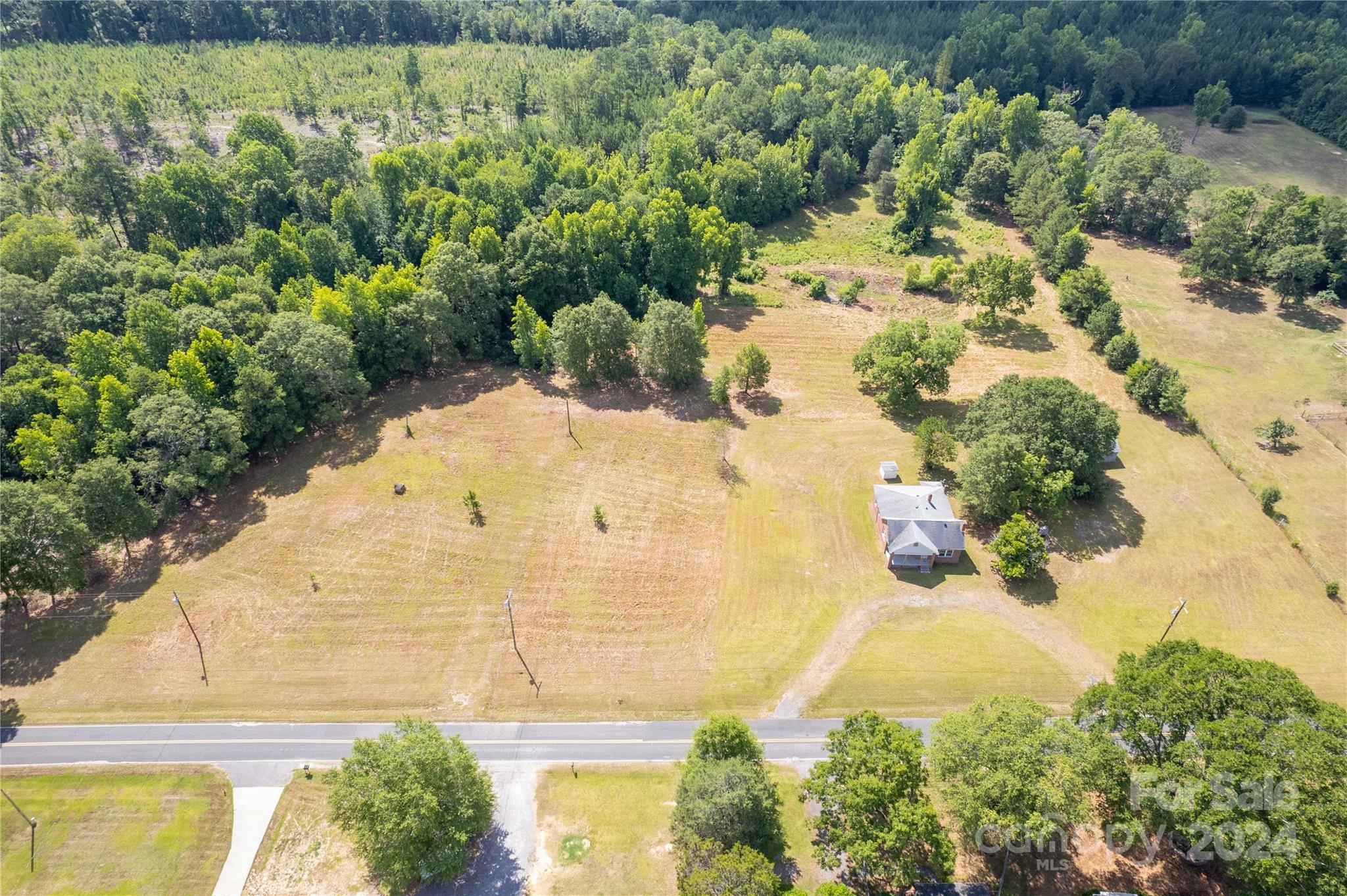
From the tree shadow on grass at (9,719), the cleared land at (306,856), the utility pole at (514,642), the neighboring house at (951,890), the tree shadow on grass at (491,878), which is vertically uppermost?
the utility pole at (514,642)

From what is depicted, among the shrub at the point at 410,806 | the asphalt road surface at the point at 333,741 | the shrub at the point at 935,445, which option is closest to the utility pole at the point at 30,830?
the asphalt road surface at the point at 333,741

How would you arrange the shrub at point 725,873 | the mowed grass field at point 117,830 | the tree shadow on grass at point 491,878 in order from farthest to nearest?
the mowed grass field at point 117,830, the tree shadow on grass at point 491,878, the shrub at point 725,873

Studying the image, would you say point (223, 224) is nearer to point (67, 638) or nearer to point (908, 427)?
point (67, 638)

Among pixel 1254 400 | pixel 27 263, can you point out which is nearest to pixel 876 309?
→ pixel 1254 400

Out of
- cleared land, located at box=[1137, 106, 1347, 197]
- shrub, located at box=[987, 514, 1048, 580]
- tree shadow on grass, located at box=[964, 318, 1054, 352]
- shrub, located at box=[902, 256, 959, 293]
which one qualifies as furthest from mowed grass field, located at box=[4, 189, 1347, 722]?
cleared land, located at box=[1137, 106, 1347, 197]

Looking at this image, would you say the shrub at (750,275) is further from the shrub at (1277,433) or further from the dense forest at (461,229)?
the shrub at (1277,433)

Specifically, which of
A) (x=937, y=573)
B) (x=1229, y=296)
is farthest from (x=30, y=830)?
(x=1229, y=296)
